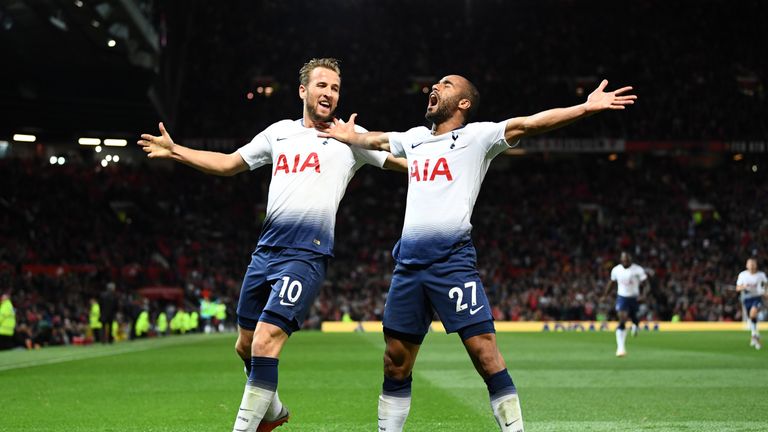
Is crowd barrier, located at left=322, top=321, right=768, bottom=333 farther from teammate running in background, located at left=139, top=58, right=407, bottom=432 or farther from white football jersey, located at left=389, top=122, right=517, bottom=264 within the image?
white football jersey, located at left=389, top=122, right=517, bottom=264

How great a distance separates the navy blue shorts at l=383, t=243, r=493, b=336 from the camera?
6574 mm

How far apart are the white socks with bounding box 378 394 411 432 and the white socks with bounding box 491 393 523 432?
67 centimetres

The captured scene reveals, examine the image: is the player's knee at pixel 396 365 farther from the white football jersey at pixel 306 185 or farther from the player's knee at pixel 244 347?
the player's knee at pixel 244 347

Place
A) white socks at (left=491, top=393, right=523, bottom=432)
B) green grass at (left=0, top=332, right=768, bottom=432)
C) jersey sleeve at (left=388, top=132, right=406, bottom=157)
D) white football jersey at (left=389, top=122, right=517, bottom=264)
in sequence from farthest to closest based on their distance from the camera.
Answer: green grass at (left=0, top=332, right=768, bottom=432) → jersey sleeve at (left=388, top=132, right=406, bottom=157) → white football jersey at (left=389, top=122, right=517, bottom=264) → white socks at (left=491, top=393, right=523, bottom=432)

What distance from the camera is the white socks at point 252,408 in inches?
263

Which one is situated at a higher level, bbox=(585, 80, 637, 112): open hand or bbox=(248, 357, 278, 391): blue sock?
bbox=(585, 80, 637, 112): open hand

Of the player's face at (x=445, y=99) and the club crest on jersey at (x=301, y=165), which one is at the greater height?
the player's face at (x=445, y=99)

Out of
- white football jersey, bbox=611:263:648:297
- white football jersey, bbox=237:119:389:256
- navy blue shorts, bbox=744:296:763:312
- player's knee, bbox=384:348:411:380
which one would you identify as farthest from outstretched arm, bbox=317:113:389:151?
navy blue shorts, bbox=744:296:763:312

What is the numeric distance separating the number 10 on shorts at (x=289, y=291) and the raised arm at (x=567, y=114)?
1.77 metres

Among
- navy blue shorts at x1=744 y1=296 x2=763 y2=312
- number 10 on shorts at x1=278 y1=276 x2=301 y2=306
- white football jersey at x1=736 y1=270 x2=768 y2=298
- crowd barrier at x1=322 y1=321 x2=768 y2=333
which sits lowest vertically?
crowd barrier at x1=322 y1=321 x2=768 y2=333

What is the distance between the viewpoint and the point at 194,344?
28.6 metres

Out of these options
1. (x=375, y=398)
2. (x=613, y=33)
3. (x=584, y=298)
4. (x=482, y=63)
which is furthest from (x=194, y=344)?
(x=613, y=33)

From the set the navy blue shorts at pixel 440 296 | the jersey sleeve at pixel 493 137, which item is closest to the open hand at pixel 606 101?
the jersey sleeve at pixel 493 137

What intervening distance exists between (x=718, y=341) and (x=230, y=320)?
2252 centimetres
